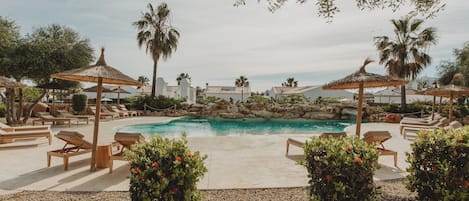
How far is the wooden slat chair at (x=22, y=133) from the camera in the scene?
6678 millimetres

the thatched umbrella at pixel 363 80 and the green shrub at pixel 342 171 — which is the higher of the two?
the thatched umbrella at pixel 363 80

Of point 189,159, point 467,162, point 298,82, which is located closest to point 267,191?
point 189,159

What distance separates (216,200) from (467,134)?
10.6 feet

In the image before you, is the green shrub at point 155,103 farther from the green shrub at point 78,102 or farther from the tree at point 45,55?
the tree at point 45,55

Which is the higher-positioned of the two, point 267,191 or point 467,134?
point 467,134

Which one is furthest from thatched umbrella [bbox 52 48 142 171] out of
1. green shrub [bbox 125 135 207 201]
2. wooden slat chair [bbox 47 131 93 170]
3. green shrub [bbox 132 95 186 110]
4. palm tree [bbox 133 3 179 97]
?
green shrub [bbox 132 95 186 110]

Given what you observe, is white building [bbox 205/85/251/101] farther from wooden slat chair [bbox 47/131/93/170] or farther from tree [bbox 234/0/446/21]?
tree [bbox 234/0/446/21]

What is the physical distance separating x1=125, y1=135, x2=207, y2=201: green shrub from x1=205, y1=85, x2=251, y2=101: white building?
45251 mm

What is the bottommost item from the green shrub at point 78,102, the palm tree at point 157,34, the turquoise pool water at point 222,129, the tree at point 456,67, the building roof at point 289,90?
the turquoise pool water at point 222,129

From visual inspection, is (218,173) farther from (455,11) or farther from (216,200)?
(455,11)

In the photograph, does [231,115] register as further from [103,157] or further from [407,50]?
[103,157]

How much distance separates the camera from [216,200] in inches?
137

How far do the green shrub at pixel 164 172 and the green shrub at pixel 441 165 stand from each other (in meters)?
2.71

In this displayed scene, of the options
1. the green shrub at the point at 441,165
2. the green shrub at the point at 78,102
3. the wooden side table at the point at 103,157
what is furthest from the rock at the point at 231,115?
the green shrub at the point at 441,165
